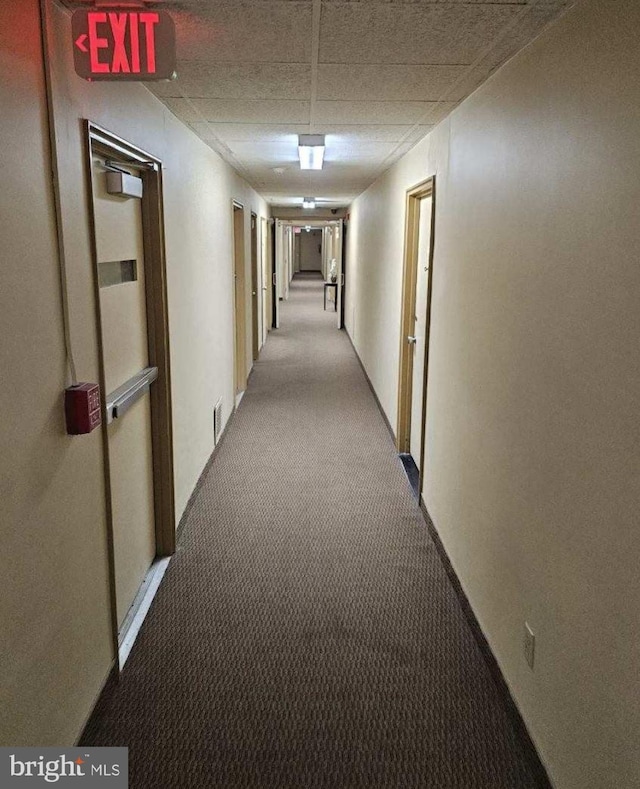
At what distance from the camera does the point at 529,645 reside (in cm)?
202

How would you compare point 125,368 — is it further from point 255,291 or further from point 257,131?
point 255,291

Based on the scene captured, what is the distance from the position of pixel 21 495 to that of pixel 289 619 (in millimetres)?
1566

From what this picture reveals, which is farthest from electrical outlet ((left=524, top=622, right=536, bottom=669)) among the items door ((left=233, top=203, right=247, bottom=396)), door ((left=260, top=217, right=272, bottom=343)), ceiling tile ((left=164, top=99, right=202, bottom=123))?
door ((left=260, top=217, right=272, bottom=343))

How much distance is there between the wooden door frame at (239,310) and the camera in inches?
252

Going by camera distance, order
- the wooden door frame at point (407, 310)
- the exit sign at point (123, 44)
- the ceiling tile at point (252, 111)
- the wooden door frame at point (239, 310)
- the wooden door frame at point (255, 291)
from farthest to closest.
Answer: the wooden door frame at point (255, 291), the wooden door frame at point (239, 310), the wooden door frame at point (407, 310), the ceiling tile at point (252, 111), the exit sign at point (123, 44)

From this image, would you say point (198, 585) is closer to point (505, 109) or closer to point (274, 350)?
point (505, 109)

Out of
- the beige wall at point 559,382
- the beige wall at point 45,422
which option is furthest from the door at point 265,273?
the beige wall at point 45,422

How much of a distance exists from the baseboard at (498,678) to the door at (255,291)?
548 centimetres

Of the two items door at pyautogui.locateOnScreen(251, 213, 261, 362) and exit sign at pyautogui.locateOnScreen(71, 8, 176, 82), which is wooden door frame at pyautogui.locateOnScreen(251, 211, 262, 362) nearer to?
door at pyautogui.locateOnScreen(251, 213, 261, 362)

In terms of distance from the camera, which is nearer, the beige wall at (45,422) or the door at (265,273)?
the beige wall at (45,422)

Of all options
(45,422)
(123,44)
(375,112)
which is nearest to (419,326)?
(375,112)

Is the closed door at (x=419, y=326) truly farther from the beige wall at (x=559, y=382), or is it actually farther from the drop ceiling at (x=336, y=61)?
the beige wall at (x=559, y=382)

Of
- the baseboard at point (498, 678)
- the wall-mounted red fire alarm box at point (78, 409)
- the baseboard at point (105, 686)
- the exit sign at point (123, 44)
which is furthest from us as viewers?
the baseboard at point (105, 686)

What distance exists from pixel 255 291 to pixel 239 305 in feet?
5.45
